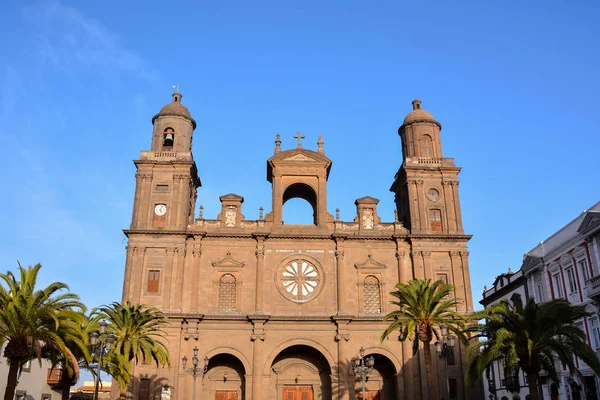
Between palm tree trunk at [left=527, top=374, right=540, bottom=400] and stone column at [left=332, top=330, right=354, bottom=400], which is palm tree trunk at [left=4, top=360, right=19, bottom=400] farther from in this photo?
palm tree trunk at [left=527, top=374, right=540, bottom=400]

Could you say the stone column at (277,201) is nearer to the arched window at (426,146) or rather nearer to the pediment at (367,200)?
the pediment at (367,200)

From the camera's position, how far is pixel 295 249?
150 ft

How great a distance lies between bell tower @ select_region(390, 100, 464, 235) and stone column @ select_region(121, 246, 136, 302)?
22232 mm

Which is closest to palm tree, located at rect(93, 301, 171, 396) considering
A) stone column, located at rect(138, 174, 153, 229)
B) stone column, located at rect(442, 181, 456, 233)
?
stone column, located at rect(138, 174, 153, 229)

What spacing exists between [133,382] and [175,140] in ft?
65.3

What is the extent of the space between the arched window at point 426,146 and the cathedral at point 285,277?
1.17ft

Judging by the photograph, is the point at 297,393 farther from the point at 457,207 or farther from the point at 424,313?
the point at 457,207

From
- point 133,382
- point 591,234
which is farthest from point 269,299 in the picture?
point 591,234

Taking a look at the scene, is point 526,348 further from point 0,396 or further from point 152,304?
point 0,396

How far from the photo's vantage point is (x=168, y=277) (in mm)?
43281

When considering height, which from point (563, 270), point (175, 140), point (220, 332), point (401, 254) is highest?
point (175, 140)

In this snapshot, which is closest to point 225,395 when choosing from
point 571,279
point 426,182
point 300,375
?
point 300,375

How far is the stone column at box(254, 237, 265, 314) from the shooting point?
43.3 m

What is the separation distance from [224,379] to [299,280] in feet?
30.8
